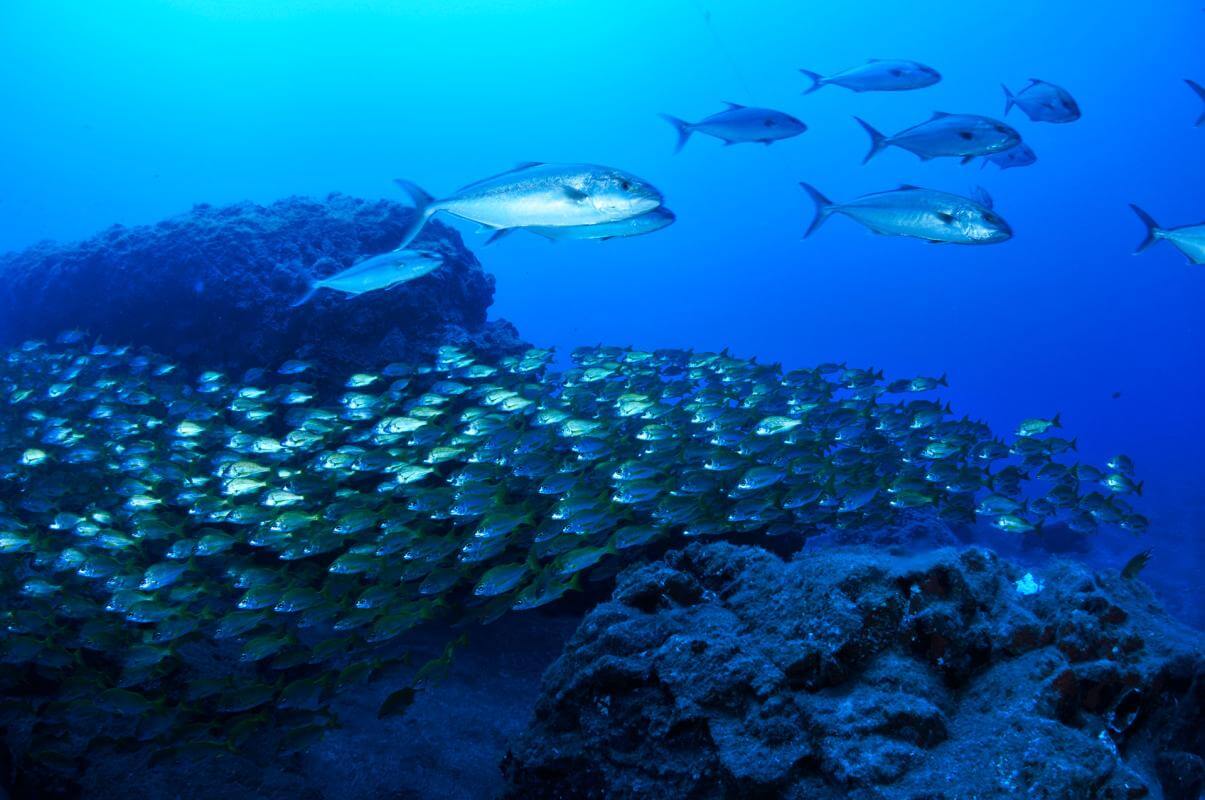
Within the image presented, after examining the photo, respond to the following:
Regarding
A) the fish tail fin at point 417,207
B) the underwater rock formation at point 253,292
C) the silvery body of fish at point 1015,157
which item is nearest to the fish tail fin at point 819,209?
the fish tail fin at point 417,207

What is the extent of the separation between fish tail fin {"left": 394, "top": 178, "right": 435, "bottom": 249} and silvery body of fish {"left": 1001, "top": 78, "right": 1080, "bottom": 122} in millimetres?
7439

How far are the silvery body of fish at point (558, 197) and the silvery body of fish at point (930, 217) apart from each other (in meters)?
2.31

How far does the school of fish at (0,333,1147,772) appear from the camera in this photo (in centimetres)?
535

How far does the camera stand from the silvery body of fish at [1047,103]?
24.3ft

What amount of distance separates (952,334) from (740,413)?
14820cm

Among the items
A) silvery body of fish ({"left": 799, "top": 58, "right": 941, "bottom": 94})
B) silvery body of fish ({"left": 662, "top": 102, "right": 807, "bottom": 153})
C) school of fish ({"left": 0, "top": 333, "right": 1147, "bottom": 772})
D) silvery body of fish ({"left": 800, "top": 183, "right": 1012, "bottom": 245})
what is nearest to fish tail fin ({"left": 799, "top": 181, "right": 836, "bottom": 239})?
silvery body of fish ({"left": 800, "top": 183, "right": 1012, "bottom": 245})

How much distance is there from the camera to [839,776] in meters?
2.53

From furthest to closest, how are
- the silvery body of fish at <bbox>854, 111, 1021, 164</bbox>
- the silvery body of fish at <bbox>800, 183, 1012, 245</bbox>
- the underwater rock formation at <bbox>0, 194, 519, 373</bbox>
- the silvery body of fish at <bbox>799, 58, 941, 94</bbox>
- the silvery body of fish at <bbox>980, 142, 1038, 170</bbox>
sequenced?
the underwater rock formation at <bbox>0, 194, 519, 373</bbox> → the silvery body of fish at <bbox>980, 142, 1038, 170</bbox> → the silvery body of fish at <bbox>799, 58, 941, 94</bbox> → the silvery body of fish at <bbox>854, 111, 1021, 164</bbox> → the silvery body of fish at <bbox>800, 183, 1012, 245</bbox>

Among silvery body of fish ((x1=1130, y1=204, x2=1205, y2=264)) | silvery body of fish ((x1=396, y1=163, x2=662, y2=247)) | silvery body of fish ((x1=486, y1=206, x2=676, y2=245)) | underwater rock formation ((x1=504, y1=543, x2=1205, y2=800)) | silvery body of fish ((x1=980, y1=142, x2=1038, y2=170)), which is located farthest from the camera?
silvery body of fish ((x1=980, y1=142, x2=1038, y2=170))

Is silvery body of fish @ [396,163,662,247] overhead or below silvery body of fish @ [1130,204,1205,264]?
overhead

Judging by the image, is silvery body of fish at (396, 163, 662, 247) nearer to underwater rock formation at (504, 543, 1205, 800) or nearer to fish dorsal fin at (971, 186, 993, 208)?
underwater rock formation at (504, 543, 1205, 800)

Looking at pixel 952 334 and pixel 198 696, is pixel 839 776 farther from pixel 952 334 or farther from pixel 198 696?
pixel 952 334

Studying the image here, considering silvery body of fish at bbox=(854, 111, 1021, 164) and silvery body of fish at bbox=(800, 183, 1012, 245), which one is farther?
silvery body of fish at bbox=(854, 111, 1021, 164)

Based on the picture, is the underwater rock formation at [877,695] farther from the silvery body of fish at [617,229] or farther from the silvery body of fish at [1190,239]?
the silvery body of fish at [1190,239]
